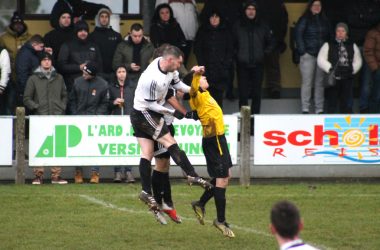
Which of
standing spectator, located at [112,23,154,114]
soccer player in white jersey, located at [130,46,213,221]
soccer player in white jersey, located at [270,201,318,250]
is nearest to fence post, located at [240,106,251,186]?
standing spectator, located at [112,23,154,114]

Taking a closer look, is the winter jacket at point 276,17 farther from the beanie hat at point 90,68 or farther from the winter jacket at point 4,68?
the winter jacket at point 4,68

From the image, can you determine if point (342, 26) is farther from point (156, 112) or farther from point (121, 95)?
point (156, 112)

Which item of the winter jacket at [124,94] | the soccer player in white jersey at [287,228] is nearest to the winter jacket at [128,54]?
the winter jacket at [124,94]

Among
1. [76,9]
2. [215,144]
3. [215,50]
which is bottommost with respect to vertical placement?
[215,144]

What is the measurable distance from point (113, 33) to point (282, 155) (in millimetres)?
3599

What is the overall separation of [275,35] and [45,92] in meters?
4.59

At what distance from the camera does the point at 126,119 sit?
61.7 feet

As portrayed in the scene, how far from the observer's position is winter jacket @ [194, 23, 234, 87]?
786 inches

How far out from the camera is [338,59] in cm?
2045

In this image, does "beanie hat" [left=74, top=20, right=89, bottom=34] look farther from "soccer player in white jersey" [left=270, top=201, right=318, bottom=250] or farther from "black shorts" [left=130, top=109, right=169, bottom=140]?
"soccer player in white jersey" [left=270, top=201, right=318, bottom=250]

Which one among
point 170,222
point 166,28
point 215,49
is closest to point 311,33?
point 215,49

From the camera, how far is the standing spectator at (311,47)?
67.1 feet

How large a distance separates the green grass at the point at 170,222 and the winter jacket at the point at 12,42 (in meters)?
2.55

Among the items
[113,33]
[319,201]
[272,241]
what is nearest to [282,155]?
[319,201]
